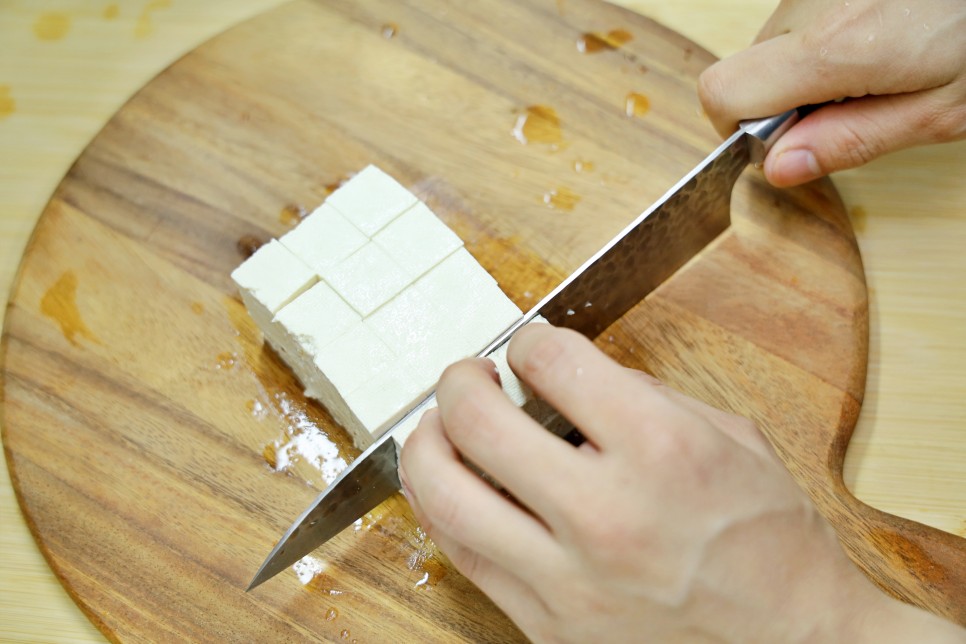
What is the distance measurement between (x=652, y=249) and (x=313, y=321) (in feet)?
2.95

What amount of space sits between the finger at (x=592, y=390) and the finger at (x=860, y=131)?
110 cm

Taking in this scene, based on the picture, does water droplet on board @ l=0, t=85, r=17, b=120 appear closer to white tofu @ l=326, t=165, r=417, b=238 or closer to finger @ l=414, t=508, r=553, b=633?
white tofu @ l=326, t=165, r=417, b=238

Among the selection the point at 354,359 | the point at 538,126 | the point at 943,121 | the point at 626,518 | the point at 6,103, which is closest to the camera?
the point at 626,518

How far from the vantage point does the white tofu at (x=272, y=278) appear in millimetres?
1987

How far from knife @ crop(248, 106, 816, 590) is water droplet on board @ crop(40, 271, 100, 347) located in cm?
86

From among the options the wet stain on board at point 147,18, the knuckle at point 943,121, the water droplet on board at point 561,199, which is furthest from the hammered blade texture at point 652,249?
the wet stain on board at point 147,18

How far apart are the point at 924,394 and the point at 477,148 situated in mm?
1476

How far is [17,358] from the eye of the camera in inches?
85.7

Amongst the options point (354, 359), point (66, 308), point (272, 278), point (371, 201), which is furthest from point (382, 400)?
point (66, 308)

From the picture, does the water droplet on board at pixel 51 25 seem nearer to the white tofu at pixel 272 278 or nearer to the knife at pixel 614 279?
the white tofu at pixel 272 278

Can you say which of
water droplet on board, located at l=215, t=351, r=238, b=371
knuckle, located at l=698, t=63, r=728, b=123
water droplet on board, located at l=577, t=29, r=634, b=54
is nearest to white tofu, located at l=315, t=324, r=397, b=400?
water droplet on board, located at l=215, t=351, r=238, b=371

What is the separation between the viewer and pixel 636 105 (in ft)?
8.17

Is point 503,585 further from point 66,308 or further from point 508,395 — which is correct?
point 66,308

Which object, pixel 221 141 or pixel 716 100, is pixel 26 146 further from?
pixel 716 100
